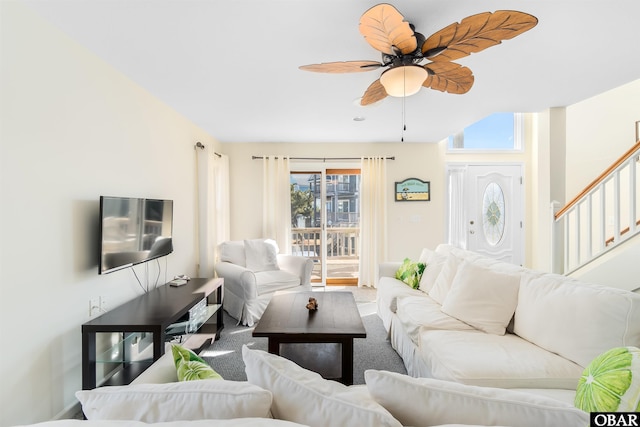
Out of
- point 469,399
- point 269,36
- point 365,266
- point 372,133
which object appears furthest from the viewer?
point 365,266

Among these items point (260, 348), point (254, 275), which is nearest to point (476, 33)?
point (260, 348)

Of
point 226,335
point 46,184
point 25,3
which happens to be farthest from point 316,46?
point 226,335

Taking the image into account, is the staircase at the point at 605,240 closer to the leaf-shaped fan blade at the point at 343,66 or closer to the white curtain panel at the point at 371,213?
the white curtain panel at the point at 371,213

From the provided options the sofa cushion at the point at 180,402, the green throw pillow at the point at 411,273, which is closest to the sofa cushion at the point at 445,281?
the green throw pillow at the point at 411,273

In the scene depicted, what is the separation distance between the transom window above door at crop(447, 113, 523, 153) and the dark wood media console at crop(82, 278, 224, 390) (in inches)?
181

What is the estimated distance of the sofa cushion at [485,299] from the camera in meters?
2.00

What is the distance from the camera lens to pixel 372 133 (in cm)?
436

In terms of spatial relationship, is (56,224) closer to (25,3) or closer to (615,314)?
(25,3)

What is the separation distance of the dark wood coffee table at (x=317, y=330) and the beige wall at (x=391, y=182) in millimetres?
2204

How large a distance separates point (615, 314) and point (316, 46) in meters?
2.19

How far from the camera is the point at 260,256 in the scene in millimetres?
4141

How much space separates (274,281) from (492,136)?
14.4ft

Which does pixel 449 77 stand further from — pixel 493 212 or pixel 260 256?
pixel 493 212

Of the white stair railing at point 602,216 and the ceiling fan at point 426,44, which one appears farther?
the white stair railing at point 602,216
